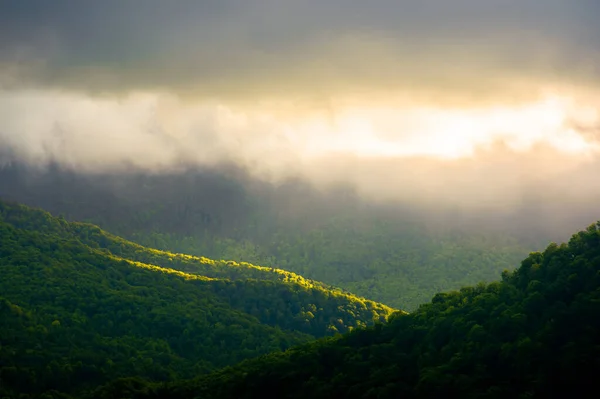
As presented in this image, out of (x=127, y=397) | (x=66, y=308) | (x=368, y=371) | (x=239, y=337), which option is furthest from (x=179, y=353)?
(x=368, y=371)

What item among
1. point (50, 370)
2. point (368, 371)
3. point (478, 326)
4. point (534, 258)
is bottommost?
point (50, 370)

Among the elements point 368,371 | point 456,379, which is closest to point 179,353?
point 368,371

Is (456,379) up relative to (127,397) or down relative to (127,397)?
up

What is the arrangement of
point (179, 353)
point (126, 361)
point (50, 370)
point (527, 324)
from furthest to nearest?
point (179, 353), point (126, 361), point (50, 370), point (527, 324)

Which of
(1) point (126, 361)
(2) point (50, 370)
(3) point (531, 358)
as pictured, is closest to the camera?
(3) point (531, 358)

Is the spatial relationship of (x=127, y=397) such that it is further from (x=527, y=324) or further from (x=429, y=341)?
(x=527, y=324)

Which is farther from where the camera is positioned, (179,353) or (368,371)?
(179,353)
